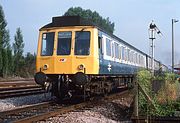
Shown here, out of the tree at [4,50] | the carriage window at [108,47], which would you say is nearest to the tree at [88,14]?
the tree at [4,50]

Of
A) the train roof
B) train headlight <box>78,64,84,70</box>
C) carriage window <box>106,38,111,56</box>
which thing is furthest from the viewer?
carriage window <box>106,38,111,56</box>

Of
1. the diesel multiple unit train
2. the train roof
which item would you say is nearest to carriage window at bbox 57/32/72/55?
the diesel multiple unit train

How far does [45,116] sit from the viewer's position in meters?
10.3

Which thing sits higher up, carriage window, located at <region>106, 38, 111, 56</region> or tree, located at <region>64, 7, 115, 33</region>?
tree, located at <region>64, 7, 115, 33</region>

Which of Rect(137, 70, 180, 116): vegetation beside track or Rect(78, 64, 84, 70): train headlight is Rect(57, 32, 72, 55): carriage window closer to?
Rect(78, 64, 84, 70): train headlight

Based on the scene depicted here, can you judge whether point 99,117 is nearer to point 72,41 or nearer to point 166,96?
point 166,96

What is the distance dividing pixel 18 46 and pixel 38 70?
172 ft

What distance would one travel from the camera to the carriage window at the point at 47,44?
47.9ft

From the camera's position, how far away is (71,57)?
1408 centimetres

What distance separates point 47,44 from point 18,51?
168ft

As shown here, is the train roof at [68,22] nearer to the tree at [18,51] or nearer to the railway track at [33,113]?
the railway track at [33,113]

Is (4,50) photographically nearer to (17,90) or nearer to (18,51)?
(18,51)

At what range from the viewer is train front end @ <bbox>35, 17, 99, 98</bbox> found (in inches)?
551

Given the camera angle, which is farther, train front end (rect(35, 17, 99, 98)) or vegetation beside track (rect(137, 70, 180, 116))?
train front end (rect(35, 17, 99, 98))
